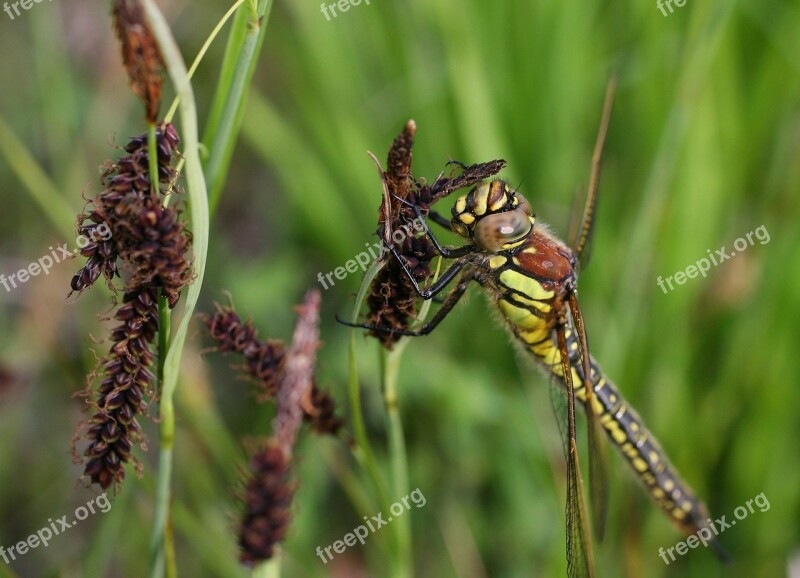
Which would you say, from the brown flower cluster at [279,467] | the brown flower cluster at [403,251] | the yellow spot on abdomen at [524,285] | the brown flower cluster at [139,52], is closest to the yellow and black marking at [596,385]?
the yellow spot on abdomen at [524,285]

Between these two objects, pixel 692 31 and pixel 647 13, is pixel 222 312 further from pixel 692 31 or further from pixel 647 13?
pixel 647 13

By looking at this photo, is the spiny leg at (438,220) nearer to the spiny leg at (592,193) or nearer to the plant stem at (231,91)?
the spiny leg at (592,193)

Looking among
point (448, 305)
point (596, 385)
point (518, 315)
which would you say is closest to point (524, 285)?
point (518, 315)

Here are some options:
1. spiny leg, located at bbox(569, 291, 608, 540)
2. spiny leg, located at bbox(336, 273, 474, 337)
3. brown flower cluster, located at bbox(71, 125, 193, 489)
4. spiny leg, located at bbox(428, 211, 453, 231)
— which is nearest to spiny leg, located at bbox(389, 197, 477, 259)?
spiny leg, located at bbox(428, 211, 453, 231)

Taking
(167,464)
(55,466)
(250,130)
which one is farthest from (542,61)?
(55,466)

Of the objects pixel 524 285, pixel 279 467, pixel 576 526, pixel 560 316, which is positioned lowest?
pixel 576 526

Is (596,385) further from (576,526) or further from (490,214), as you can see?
(490,214)
